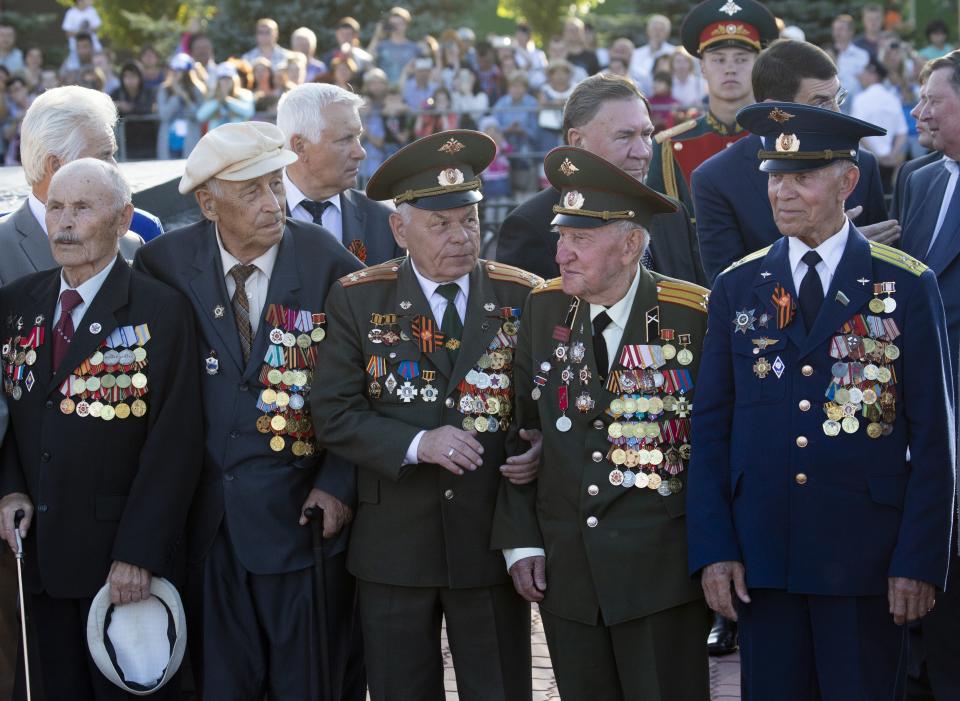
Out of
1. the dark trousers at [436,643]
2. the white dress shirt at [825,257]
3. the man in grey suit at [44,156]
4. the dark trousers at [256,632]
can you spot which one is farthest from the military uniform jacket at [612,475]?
the man in grey suit at [44,156]

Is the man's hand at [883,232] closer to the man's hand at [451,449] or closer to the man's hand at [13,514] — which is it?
the man's hand at [451,449]

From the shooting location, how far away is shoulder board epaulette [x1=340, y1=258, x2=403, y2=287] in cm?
458

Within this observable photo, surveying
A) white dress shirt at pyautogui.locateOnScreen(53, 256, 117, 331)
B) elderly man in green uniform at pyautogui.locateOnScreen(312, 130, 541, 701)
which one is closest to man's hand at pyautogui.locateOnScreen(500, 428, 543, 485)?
elderly man in green uniform at pyautogui.locateOnScreen(312, 130, 541, 701)

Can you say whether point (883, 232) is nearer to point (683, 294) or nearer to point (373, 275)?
point (683, 294)

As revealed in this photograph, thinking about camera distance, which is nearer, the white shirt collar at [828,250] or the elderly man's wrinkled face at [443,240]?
the white shirt collar at [828,250]

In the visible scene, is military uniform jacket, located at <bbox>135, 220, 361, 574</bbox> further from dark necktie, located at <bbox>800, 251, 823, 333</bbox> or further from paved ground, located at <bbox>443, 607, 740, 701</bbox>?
dark necktie, located at <bbox>800, 251, 823, 333</bbox>

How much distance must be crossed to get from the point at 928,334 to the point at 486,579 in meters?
1.51

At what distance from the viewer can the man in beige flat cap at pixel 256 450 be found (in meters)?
4.55

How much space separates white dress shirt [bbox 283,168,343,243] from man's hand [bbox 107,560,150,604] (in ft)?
6.07

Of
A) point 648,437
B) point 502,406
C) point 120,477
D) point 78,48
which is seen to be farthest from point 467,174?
point 78,48

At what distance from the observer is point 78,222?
14.9ft

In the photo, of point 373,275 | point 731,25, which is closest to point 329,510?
point 373,275

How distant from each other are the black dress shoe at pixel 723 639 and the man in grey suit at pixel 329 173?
2.08m

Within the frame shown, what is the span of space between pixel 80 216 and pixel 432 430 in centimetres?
134
